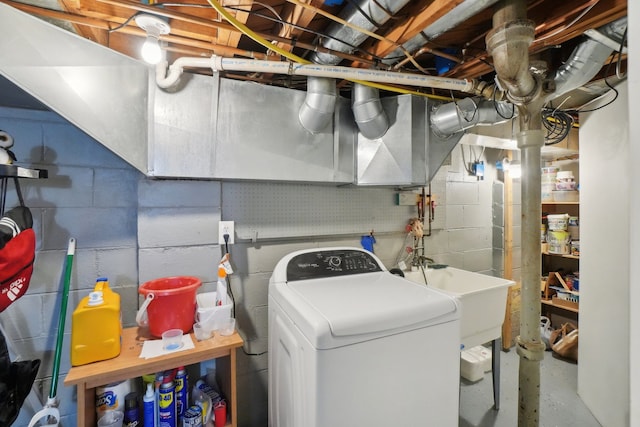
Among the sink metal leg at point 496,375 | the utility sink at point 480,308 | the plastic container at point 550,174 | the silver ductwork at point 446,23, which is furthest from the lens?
the plastic container at point 550,174

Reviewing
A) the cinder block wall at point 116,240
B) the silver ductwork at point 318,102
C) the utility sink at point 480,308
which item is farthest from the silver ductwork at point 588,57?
the cinder block wall at point 116,240

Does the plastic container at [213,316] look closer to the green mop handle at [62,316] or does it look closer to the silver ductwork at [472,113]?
the green mop handle at [62,316]

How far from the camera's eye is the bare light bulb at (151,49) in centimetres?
121

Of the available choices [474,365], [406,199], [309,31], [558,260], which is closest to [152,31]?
[309,31]

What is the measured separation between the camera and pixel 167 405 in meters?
1.36

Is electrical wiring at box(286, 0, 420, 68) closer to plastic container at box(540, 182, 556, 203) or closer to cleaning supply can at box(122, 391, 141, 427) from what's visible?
cleaning supply can at box(122, 391, 141, 427)

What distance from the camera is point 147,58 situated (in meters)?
1.25

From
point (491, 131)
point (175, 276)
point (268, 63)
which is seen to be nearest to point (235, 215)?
point (175, 276)

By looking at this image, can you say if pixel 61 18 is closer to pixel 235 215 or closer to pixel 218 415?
pixel 235 215

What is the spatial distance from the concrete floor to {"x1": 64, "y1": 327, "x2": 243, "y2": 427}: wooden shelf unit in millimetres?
1750

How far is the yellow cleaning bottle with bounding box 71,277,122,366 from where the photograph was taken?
3.93 ft

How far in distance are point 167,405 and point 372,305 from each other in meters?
1.09

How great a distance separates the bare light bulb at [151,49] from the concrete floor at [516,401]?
2880 mm

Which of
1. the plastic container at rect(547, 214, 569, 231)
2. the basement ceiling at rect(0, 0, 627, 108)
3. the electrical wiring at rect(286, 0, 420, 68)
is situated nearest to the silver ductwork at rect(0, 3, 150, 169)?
the basement ceiling at rect(0, 0, 627, 108)
